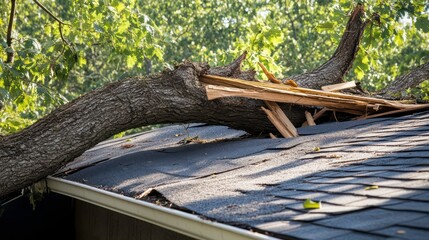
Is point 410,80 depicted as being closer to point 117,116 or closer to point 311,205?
point 117,116

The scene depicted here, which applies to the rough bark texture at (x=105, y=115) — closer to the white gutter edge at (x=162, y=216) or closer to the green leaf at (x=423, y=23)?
the white gutter edge at (x=162, y=216)

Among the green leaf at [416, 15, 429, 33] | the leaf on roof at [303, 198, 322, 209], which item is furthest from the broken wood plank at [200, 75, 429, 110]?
the leaf on roof at [303, 198, 322, 209]

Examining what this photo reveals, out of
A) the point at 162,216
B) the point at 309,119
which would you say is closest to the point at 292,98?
the point at 309,119

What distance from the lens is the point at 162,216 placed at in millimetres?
4234

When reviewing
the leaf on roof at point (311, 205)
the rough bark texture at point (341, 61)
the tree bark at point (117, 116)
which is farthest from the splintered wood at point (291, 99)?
the leaf on roof at point (311, 205)

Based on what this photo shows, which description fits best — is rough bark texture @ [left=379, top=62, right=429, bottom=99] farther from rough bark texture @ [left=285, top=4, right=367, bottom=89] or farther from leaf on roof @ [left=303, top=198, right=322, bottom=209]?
leaf on roof @ [left=303, top=198, right=322, bottom=209]

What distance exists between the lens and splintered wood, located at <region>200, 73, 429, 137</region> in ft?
21.5

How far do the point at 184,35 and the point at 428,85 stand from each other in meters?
18.4

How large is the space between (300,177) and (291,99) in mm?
2292

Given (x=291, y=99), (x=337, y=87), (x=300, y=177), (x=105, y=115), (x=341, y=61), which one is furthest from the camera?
(x=341, y=61)

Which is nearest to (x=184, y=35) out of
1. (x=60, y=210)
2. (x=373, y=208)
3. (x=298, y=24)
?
(x=298, y=24)

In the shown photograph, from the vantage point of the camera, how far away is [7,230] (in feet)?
28.0

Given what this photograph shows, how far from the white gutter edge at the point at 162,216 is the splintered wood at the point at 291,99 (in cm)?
137

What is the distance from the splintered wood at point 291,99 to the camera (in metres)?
6.55
